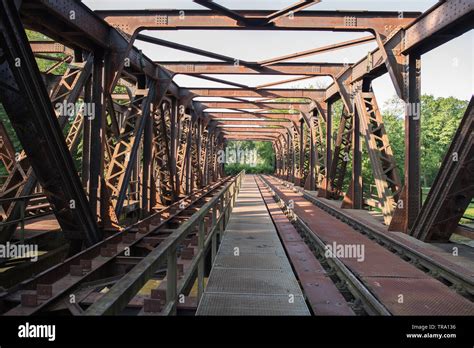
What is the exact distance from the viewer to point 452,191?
7.37 m

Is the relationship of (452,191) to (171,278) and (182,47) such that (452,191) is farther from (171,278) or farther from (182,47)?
(182,47)

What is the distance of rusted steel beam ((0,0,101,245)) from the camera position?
17.1ft

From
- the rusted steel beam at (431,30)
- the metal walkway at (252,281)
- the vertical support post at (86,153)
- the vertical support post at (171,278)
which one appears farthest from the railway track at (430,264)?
the vertical support post at (86,153)

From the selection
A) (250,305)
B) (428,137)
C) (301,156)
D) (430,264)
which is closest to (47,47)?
(250,305)

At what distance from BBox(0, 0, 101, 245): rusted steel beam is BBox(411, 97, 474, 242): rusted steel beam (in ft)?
22.0

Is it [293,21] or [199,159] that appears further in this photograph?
[199,159]

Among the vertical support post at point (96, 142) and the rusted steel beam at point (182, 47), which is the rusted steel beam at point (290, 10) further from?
the vertical support post at point (96, 142)

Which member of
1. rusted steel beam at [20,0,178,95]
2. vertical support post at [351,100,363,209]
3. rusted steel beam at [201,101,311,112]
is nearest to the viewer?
rusted steel beam at [20,0,178,95]

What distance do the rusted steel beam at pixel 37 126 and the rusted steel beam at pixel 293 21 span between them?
15.6ft

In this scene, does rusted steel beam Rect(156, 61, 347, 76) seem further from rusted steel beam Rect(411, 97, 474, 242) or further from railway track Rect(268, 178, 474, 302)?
rusted steel beam Rect(411, 97, 474, 242)

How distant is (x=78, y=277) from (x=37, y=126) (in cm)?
233

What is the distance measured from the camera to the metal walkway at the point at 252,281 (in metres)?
4.32

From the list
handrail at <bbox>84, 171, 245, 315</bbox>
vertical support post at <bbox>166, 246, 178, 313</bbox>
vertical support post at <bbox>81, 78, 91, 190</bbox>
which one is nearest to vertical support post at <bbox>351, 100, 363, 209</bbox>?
vertical support post at <bbox>81, 78, 91, 190</bbox>

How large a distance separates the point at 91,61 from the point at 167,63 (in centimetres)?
705
